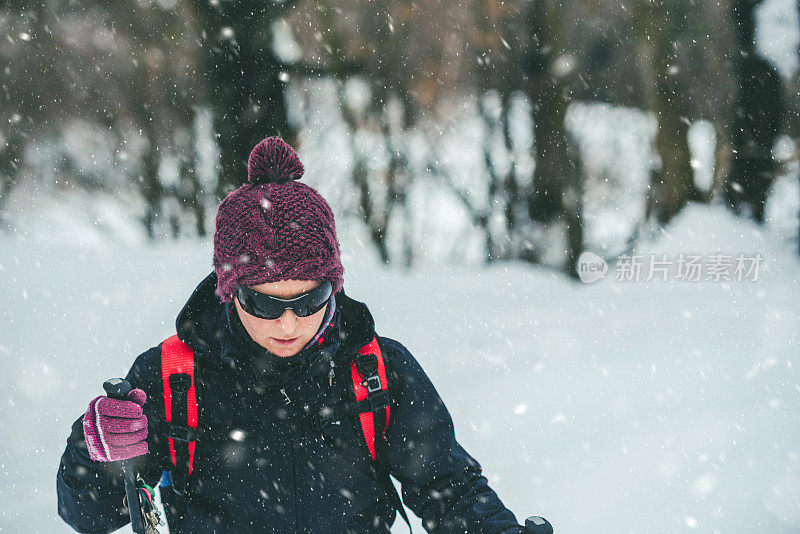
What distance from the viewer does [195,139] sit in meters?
7.93

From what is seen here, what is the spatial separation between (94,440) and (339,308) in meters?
0.82

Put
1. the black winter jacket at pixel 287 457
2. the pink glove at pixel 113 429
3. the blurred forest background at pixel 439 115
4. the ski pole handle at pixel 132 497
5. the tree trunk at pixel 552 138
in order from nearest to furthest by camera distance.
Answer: the pink glove at pixel 113 429 → the ski pole handle at pixel 132 497 → the black winter jacket at pixel 287 457 → the blurred forest background at pixel 439 115 → the tree trunk at pixel 552 138

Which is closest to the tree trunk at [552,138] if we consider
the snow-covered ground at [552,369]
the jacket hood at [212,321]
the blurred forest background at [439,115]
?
the blurred forest background at [439,115]

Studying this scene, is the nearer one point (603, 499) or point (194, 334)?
point (194, 334)

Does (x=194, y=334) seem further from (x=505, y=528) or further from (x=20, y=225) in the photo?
(x=20, y=225)

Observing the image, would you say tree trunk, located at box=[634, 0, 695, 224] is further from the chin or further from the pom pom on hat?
the chin

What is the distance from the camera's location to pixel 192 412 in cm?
184

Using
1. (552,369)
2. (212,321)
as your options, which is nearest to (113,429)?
(212,321)

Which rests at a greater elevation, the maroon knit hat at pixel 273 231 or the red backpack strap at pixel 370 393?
the maroon knit hat at pixel 273 231

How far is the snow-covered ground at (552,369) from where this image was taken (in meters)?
3.75

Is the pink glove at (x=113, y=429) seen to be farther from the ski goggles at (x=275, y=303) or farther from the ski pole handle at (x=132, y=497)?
the ski goggles at (x=275, y=303)

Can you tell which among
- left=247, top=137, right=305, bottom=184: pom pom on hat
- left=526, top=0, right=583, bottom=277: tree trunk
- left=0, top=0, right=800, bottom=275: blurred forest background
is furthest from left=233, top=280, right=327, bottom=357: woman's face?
left=526, top=0, right=583, bottom=277: tree trunk

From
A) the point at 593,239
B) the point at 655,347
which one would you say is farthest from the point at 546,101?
the point at 655,347

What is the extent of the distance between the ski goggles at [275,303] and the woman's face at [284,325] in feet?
0.06
